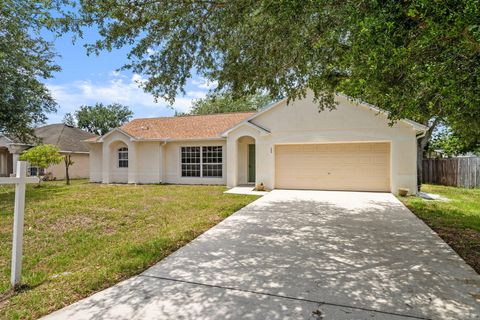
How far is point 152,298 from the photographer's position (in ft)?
11.7

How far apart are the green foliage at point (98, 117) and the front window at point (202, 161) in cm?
3215

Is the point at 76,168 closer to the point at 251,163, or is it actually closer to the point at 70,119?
the point at 251,163

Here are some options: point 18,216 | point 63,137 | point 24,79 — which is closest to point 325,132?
point 18,216

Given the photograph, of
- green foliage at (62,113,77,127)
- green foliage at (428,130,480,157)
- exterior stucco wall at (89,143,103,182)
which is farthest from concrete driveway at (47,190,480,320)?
green foliage at (62,113,77,127)

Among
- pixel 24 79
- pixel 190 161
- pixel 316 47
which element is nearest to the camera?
pixel 316 47

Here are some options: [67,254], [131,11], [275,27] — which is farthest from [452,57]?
[67,254]

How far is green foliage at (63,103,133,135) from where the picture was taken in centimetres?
4488

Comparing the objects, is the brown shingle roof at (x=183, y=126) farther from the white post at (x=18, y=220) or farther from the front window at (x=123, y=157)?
the white post at (x=18, y=220)

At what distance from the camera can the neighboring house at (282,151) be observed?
13.3 meters

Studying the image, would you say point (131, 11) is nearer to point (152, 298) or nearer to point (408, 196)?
point (152, 298)

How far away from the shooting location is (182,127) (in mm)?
19281

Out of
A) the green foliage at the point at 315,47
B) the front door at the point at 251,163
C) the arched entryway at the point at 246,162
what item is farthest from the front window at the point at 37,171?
the green foliage at the point at 315,47

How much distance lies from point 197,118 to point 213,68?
1346 cm

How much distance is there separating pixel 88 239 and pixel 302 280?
4744 millimetres
